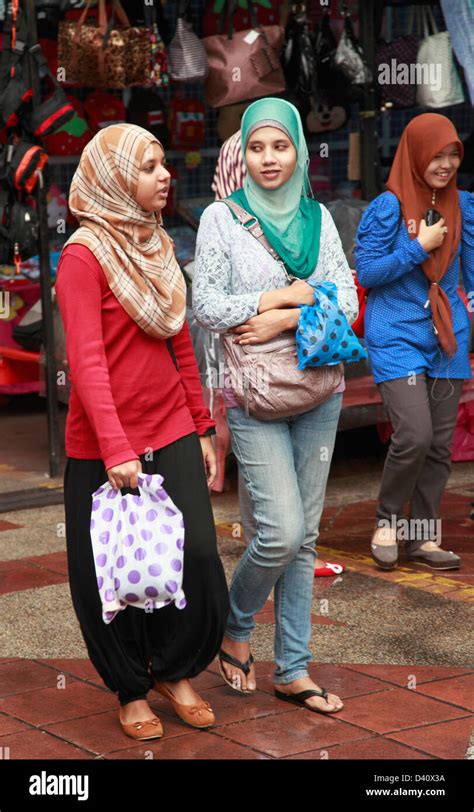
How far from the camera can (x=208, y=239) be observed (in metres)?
→ 4.26

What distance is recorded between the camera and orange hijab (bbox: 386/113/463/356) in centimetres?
575

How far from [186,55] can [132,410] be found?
4823mm

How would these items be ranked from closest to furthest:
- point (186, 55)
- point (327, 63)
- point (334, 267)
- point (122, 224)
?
point (122, 224) → point (334, 267) → point (186, 55) → point (327, 63)

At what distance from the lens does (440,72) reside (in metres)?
8.59

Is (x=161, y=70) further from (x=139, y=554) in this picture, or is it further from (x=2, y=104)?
(x=139, y=554)

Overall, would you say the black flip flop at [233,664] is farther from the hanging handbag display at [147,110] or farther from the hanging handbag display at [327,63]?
the hanging handbag display at [147,110]

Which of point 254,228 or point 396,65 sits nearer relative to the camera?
point 254,228

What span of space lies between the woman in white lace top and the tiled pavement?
17 centimetres

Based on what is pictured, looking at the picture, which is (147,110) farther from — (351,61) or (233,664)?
(233,664)

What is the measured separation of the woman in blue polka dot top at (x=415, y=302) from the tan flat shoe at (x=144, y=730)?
2124 millimetres

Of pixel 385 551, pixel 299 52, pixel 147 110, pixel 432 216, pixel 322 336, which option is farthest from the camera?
pixel 147 110

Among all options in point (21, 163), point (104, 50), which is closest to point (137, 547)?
point (21, 163)

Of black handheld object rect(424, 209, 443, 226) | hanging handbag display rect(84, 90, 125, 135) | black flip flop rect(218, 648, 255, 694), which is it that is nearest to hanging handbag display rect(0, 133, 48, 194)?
hanging handbag display rect(84, 90, 125, 135)
